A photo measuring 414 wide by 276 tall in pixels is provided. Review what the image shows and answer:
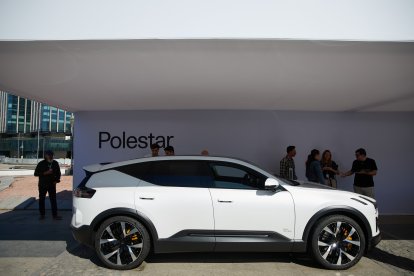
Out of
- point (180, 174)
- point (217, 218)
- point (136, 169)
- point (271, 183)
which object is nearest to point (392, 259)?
point (271, 183)

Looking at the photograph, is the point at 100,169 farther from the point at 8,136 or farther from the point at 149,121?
the point at 8,136

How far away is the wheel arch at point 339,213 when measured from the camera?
172 inches

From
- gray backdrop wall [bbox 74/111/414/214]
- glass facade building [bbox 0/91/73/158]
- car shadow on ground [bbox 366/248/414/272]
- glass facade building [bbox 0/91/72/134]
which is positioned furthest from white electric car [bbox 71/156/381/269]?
glass facade building [bbox 0/91/72/134]

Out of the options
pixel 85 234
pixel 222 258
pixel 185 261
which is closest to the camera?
pixel 85 234

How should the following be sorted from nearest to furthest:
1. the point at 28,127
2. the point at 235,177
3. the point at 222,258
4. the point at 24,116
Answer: the point at 235,177 < the point at 222,258 < the point at 24,116 < the point at 28,127

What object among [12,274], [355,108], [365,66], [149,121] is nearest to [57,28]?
[12,274]

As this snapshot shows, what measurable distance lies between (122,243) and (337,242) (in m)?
2.97

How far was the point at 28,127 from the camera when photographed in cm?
10806

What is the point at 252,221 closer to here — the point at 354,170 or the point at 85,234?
the point at 85,234

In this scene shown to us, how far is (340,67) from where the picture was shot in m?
4.92

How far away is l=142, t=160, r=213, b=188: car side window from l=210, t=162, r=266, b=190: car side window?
0.38 ft

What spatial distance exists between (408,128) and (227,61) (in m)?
6.55

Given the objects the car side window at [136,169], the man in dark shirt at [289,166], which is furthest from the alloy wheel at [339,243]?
the car side window at [136,169]

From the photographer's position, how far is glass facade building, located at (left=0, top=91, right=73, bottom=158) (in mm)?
86125
